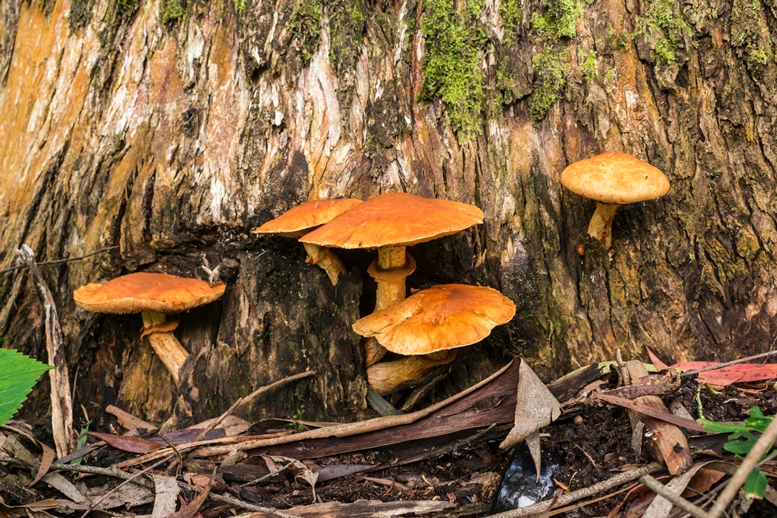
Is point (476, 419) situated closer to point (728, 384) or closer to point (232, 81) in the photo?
point (728, 384)

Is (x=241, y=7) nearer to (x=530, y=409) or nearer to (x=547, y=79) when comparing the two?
(x=547, y=79)

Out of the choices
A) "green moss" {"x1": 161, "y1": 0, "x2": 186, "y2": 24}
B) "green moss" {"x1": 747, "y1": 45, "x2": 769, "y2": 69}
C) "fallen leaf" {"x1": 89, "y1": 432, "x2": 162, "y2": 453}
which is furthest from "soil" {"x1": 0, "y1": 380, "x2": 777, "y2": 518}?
"green moss" {"x1": 161, "y1": 0, "x2": 186, "y2": 24}

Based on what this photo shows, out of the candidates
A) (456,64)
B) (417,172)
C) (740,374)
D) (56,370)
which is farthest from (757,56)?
(56,370)

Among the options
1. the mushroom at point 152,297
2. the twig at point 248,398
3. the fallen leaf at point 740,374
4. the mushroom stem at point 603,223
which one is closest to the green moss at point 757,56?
the mushroom stem at point 603,223

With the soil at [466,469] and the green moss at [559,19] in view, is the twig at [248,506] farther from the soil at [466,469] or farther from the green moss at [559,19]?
the green moss at [559,19]

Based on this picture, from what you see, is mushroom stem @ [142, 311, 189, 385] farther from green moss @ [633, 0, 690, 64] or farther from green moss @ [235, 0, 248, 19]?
green moss @ [633, 0, 690, 64]
